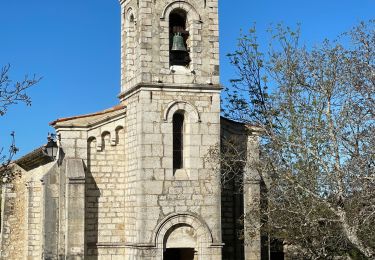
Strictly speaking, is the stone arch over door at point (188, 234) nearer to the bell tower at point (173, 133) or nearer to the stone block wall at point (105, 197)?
the bell tower at point (173, 133)

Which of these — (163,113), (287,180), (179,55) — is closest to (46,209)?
(163,113)

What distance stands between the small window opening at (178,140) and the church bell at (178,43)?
1.96m

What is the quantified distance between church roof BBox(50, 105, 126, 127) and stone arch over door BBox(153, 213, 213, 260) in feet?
12.0

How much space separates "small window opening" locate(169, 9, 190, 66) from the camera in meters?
22.9

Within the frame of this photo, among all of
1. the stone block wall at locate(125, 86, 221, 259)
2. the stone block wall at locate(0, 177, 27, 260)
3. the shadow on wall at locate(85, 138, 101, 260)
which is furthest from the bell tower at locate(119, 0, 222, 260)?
the stone block wall at locate(0, 177, 27, 260)

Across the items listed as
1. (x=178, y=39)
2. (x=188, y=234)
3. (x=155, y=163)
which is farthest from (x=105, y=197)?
(x=178, y=39)

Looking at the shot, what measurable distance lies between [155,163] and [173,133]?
1.20 m

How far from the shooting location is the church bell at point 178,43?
22781 millimetres

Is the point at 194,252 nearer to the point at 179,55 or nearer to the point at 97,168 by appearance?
the point at 97,168

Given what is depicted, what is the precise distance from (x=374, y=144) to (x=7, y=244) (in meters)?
19.3

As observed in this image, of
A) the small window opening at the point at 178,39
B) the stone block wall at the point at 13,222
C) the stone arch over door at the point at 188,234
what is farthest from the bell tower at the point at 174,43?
the stone block wall at the point at 13,222

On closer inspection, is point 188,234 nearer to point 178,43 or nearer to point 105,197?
point 105,197

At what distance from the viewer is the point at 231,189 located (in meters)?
24.1

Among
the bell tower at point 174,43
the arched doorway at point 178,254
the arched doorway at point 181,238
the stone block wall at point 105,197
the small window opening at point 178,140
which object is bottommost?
the arched doorway at point 178,254
